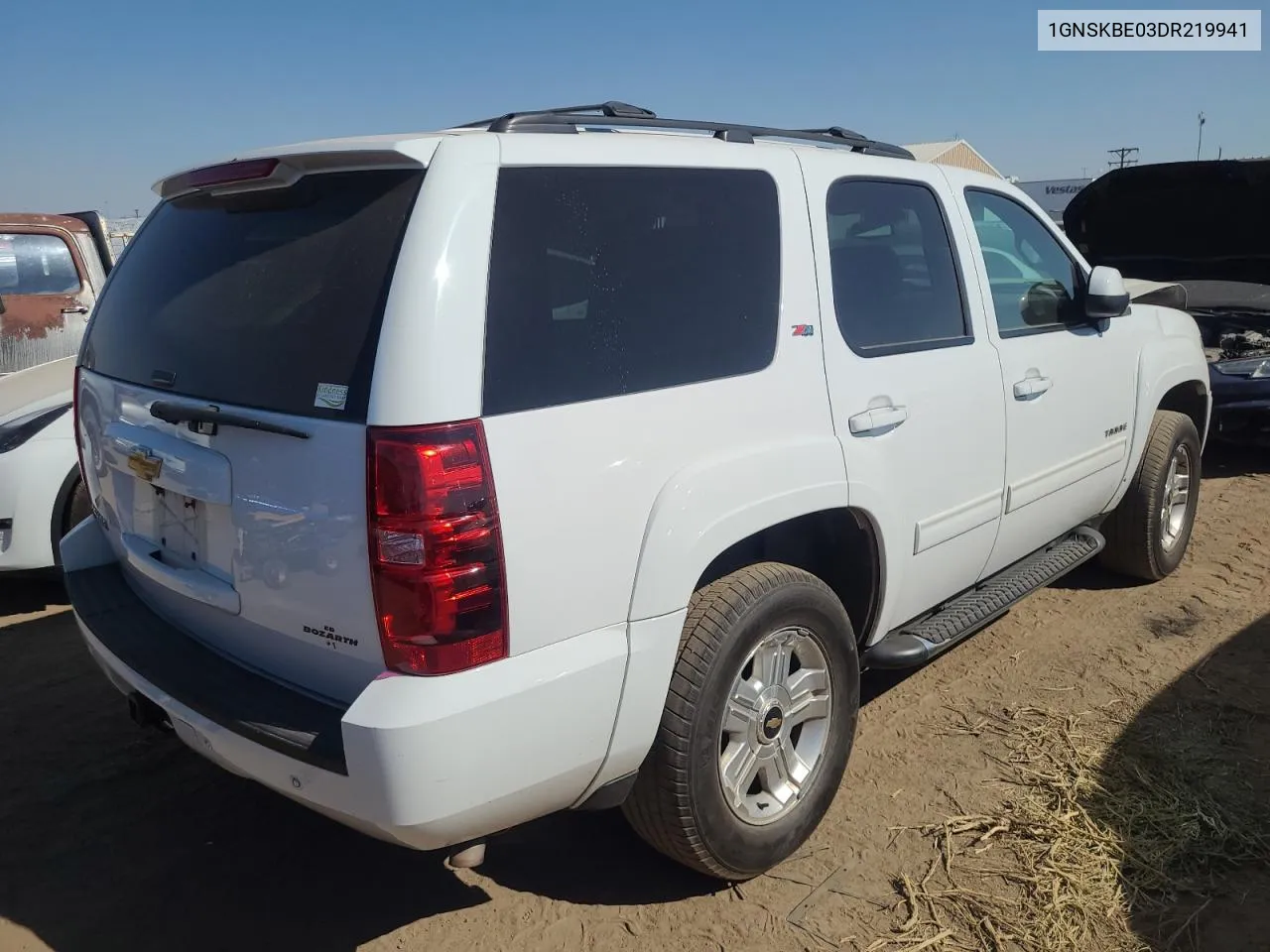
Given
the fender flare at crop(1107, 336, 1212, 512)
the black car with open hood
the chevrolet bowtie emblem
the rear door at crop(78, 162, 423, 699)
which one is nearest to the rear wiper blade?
the rear door at crop(78, 162, 423, 699)

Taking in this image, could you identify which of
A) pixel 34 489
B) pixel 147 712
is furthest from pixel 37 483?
pixel 147 712

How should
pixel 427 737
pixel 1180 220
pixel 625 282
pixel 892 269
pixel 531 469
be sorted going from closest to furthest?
pixel 427 737, pixel 531 469, pixel 625 282, pixel 892 269, pixel 1180 220

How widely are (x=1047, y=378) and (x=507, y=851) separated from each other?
257 centimetres

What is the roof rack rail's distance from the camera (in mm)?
2477

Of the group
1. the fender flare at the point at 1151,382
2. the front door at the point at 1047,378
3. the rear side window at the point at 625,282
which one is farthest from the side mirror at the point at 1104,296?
the rear side window at the point at 625,282

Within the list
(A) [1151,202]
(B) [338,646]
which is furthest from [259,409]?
(A) [1151,202]

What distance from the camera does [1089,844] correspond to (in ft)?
9.59

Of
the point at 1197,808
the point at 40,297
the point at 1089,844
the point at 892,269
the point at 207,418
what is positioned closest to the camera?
the point at 207,418

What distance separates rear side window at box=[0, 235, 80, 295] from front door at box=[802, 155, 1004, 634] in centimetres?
568

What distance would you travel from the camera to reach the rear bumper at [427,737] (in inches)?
78.4

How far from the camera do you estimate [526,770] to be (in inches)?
84.4

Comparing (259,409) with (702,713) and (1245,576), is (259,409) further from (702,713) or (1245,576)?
(1245,576)

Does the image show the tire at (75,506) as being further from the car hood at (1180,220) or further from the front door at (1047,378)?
the car hood at (1180,220)

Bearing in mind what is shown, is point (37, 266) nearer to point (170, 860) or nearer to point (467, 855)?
point (170, 860)
